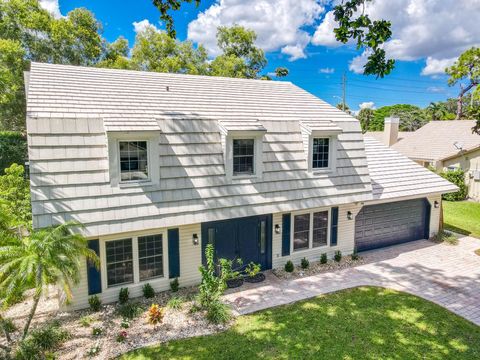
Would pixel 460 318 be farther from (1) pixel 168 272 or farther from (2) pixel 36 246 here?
(2) pixel 36 246

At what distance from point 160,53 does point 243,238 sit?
67.4ft

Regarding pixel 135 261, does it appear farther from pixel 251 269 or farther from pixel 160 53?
pixel 160 53

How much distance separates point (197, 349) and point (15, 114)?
1017 inches

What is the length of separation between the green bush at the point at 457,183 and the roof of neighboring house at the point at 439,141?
1.79m

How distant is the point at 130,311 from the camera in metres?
7.88

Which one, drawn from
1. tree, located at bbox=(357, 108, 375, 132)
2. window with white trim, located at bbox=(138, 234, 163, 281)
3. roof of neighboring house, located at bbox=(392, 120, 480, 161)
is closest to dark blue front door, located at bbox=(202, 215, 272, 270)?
window with white trim, located at bbox=(138, 234, 163, 281)

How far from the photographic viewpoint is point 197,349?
6.67m

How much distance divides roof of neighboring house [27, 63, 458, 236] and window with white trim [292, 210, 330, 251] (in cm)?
77

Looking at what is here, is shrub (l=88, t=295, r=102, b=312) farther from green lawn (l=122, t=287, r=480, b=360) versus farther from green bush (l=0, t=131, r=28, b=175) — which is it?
green bush (l=0, t=131, r=28, b=175)

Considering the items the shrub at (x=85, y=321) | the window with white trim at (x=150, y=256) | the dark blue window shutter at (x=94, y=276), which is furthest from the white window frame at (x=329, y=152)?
the shrub at (x=85, y=321)

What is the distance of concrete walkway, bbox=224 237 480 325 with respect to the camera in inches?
345

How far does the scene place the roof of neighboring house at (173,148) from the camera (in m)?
7.62

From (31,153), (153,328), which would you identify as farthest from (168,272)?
(31,153)

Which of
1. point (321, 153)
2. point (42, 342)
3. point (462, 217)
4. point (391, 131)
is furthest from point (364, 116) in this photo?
point (42, 342)
